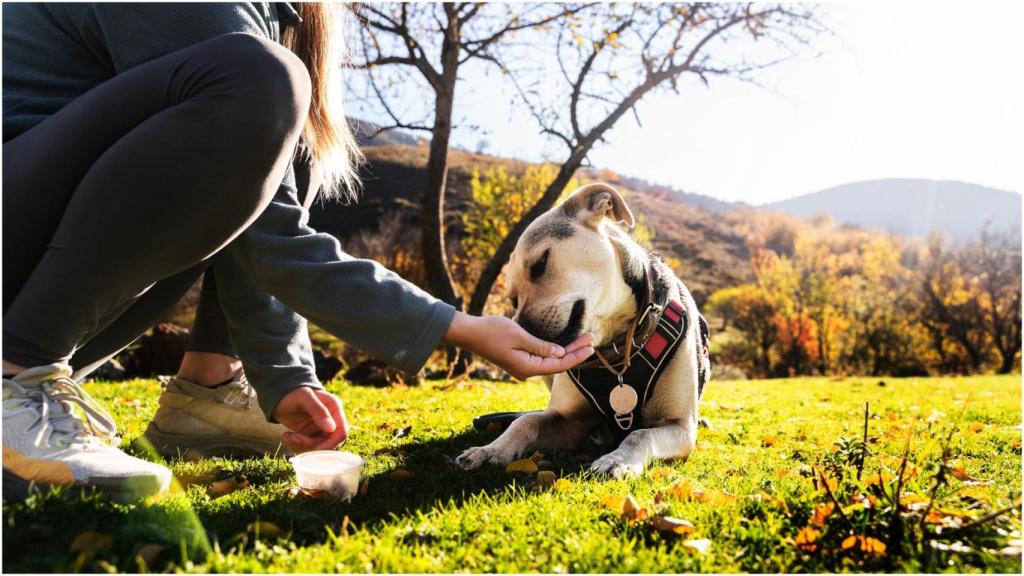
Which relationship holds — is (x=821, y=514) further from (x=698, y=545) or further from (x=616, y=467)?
(x=616, y=467)

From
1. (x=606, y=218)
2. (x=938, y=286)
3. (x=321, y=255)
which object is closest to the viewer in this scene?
(x=321, y=255)

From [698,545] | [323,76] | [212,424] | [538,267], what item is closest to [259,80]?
[323,76]

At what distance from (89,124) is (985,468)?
3852 millimetres

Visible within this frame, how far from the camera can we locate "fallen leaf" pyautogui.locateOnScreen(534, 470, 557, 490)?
103 inches

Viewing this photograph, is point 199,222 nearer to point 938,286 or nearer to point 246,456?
point 246,456

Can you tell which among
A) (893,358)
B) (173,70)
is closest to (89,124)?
(173,70)

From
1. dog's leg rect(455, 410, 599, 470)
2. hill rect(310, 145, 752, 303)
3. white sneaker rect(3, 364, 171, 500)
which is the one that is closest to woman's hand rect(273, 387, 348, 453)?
white sneaker rect(3, 364, 171, 500)

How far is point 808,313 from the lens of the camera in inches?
1247

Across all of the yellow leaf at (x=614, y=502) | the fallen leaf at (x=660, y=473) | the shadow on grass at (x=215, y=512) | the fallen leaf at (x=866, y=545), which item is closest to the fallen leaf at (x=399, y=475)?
the shadow on grass at (x=215, y=512)

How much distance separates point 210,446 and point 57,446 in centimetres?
140

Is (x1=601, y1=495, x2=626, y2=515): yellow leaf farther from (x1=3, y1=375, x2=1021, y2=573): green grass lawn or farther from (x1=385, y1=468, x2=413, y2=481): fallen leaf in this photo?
(x1=385, y1=468, x2=413, y2=481): fallen leaf

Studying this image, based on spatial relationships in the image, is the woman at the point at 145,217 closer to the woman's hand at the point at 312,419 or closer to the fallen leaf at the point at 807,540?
the woman's hand at the point at 312,419

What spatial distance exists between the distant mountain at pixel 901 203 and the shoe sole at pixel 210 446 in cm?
7730

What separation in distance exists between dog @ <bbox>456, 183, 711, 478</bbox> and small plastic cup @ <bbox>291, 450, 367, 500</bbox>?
29.9 inches
